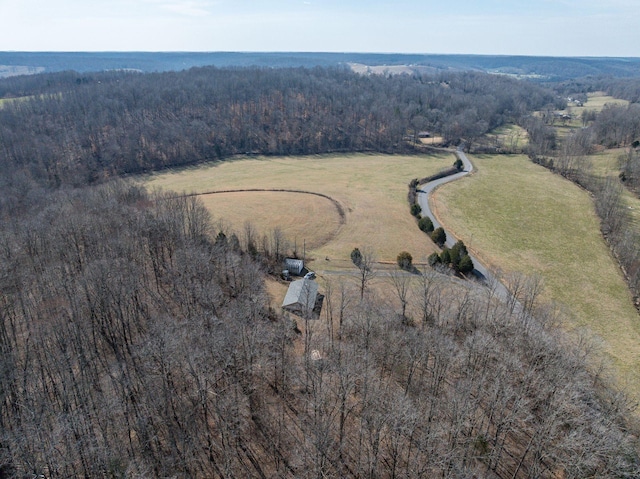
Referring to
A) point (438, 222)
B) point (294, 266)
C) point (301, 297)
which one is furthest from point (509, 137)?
point (301, 297)

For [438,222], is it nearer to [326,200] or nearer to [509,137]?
[326,200]

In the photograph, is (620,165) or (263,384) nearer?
(263,384)

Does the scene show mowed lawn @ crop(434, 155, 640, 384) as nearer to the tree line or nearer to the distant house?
the tree line

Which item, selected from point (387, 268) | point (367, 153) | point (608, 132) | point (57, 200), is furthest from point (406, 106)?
point (57, 200)

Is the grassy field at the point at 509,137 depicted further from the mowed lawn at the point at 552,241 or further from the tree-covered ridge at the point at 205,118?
the mowed lawn at the point at 552,241

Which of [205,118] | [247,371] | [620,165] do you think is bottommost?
[247,371]

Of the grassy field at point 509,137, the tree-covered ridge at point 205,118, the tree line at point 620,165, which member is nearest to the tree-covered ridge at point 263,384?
the tree line at point 620,165

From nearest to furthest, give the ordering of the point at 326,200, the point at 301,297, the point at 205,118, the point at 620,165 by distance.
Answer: the point at 301,297 → the point at 326,200 → the point at 620,165 → the point at 205,118
